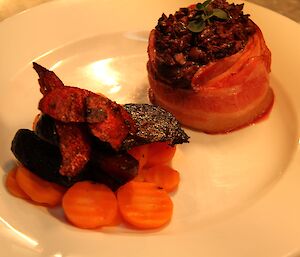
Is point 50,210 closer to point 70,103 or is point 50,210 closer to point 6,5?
point 70,103

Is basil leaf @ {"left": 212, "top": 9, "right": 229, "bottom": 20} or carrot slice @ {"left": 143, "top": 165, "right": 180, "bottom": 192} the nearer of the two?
carrot slice @ {"left": 143, "top": 165, "right": 180, "bottom": 192}

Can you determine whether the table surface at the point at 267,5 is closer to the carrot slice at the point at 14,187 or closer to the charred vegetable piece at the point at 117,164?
the carrot slice at the point at 14,187

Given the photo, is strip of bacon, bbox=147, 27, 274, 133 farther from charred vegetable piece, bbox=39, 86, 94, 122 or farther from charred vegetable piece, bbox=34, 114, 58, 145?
charred vegetable piece, bbox=34, 114, 58, 145

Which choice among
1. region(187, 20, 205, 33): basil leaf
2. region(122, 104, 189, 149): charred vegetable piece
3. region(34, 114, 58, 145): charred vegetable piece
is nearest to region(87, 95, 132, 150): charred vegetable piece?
region(122, 104, 189, 149): charred vegetable piece

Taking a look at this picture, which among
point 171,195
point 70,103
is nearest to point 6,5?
point 70,103

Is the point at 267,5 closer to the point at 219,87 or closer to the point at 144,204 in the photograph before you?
the point at 219,87

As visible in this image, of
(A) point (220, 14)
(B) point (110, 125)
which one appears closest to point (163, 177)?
(B) point (110, 125)
